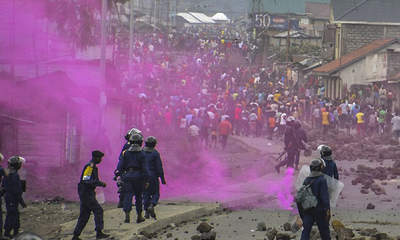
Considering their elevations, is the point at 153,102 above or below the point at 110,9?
below

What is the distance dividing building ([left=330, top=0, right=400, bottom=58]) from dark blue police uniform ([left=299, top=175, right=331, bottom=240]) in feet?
156

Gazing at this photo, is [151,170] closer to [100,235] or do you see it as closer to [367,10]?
[100,235]

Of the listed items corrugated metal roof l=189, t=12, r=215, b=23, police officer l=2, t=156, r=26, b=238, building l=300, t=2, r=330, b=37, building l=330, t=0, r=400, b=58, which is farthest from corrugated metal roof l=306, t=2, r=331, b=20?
police officer l=2, t=156, r=26, b=238

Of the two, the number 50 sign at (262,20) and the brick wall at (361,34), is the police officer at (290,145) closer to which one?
the brick wall at (361,34)

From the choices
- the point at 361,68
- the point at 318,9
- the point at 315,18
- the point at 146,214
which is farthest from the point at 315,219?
the point at 318,9

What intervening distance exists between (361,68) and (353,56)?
434 centimetres

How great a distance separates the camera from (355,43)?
2272 inches

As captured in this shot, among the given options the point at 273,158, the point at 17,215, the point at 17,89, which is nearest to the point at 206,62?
the point at 273,158

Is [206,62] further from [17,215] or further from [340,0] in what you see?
[17,215]

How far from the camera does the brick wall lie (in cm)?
5744

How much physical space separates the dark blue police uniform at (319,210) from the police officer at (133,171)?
3293 millimetres

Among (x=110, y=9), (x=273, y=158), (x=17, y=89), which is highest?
(x=110, y=9)

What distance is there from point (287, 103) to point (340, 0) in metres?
22.5

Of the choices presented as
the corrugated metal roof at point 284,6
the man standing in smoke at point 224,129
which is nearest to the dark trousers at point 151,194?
the man standing in smoke at point 224,129
